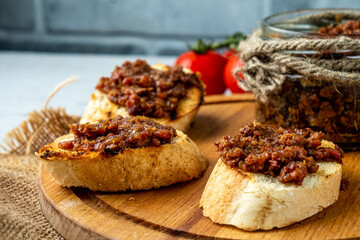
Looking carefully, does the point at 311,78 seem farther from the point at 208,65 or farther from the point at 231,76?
the point at 208,65

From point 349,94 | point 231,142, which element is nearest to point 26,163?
point 231,142

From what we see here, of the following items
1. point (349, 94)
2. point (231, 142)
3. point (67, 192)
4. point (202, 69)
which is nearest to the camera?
point (231, 142)

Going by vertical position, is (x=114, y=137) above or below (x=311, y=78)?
below

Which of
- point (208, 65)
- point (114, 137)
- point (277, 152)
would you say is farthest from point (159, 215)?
point (208, 65)

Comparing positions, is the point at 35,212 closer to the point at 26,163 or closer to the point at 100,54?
the point at 26,163

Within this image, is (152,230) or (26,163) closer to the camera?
(152,230)

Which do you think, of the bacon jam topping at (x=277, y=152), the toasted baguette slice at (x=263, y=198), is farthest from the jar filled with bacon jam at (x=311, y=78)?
the toasted baguette slice at (x=263, y=198)
